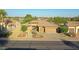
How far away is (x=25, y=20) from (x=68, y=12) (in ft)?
2.09

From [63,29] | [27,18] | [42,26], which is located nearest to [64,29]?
[63,29]

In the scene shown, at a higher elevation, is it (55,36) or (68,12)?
(68,12)

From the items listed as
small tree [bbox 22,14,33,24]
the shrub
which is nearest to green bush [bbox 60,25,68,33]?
the shrub

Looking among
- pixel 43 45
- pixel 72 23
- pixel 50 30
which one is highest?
pixel 72 23

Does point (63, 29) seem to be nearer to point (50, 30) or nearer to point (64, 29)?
point (64, 29)

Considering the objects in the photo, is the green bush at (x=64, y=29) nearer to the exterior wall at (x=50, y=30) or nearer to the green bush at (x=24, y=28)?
the exterior wall at (x=50, y=30)

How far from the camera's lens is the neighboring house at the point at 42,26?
200 cm

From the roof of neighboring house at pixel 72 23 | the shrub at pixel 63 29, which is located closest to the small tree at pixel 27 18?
the shrub at pixel 63 29

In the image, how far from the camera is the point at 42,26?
2.01 meters

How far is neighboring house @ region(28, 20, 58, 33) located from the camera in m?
2.00

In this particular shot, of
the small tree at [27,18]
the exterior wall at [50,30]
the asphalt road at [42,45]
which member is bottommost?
the asphalt road at [42,45]
